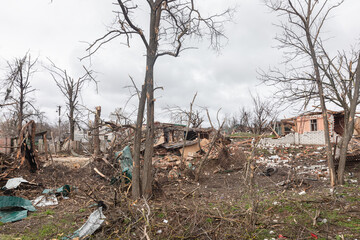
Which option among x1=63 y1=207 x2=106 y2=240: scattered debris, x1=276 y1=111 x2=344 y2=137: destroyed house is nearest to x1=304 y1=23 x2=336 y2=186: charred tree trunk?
x1=63 y1=207 x2=106 y2=240: scattered debris

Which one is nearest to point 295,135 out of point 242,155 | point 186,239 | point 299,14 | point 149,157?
point 242,155

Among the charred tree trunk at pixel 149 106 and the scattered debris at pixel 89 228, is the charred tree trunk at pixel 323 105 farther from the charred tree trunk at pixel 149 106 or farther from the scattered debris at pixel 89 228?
the scattered debris at pixel 89 228

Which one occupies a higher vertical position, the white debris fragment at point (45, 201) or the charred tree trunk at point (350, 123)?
the charred tree trunk at point (350, 123)

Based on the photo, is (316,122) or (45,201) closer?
(45,201)

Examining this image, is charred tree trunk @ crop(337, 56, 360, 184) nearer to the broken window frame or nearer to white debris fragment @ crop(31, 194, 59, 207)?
white debris fragment @ crop(31, 194, 59, 207)

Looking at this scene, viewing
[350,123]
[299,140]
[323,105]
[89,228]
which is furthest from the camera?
[299,140]

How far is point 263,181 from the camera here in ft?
28.5

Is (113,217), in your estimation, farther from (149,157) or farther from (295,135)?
(295,135)

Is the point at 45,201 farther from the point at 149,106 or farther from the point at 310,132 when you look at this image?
the point at 310,132

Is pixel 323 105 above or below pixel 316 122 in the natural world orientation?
below

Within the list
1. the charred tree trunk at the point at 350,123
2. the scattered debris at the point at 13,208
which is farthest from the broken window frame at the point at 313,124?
the scattered debris at the point at 13,208

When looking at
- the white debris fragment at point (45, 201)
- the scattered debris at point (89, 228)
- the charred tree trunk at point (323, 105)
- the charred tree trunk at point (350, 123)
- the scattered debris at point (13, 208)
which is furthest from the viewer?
the charred tree trunk at point (323, 105)

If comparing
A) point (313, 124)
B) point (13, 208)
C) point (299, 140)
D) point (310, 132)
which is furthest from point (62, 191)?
point (313, 124)

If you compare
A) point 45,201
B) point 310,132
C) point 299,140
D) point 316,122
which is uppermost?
point 316,122
